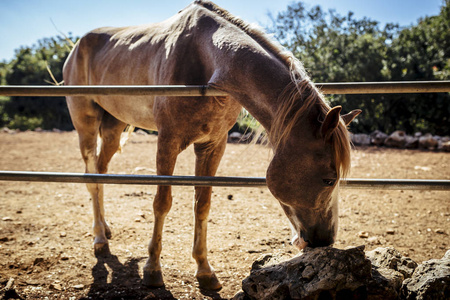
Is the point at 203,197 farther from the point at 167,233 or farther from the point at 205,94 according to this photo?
the point at 205,94

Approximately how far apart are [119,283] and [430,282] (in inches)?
84.8

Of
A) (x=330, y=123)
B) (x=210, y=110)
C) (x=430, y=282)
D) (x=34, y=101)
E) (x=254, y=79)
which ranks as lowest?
(x=34, y=101)

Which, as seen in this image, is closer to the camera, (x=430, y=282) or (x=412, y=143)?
(x=430, y=282)

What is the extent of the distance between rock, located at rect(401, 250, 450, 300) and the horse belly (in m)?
2.17

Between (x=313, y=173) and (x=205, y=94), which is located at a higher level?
(x=205, y=94)

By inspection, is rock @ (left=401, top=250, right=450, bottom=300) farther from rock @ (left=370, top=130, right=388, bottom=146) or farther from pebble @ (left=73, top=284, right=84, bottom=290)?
rock @ (left=370, top=130, right=388, bottom=146)

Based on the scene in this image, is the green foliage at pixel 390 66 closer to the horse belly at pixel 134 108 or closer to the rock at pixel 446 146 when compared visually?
the rock at pixel 446 146

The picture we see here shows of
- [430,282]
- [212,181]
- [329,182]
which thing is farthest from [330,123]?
[430,282]

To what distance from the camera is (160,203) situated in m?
2.55

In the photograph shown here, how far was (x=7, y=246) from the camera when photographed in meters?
3.16

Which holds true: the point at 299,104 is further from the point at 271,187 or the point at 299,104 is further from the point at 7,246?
the point at 7,246

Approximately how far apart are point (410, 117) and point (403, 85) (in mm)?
10822

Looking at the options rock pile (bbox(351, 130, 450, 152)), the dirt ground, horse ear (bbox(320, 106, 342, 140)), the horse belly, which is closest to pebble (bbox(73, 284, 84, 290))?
the dirt ground

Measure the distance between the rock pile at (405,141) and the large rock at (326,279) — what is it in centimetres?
919
